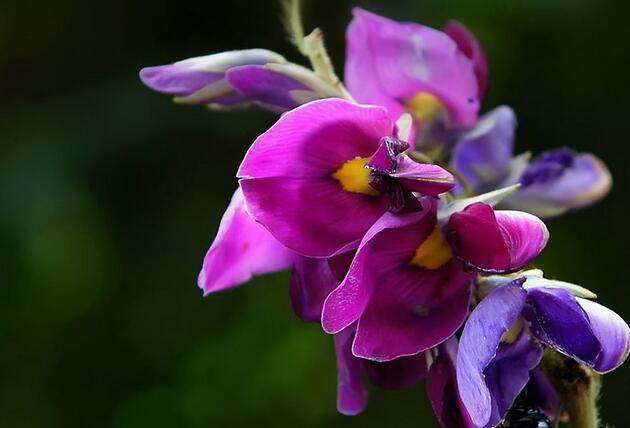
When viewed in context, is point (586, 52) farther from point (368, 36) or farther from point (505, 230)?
point (505, 230)

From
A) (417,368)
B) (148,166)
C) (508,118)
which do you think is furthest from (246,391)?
(417,368)

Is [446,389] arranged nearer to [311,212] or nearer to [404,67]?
[311,212]

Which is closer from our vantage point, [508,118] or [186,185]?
[508,118]

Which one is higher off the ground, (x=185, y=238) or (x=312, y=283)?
(x=312, y=283)

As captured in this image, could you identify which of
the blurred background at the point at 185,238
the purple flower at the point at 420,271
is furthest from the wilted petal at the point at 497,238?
the blurred background at the point at 185,238

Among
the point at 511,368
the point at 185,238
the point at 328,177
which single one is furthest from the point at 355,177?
the point at 185,238

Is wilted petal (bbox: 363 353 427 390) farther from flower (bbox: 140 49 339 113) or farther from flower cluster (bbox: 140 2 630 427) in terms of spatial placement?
flower (bbox: 140 49 339 113)

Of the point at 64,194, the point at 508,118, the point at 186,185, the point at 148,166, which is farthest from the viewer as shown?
the point at 186,185

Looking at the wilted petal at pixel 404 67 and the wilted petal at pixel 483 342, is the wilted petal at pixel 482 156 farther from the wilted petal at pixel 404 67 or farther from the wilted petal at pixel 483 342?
the wilted petal at pixel 483 342
